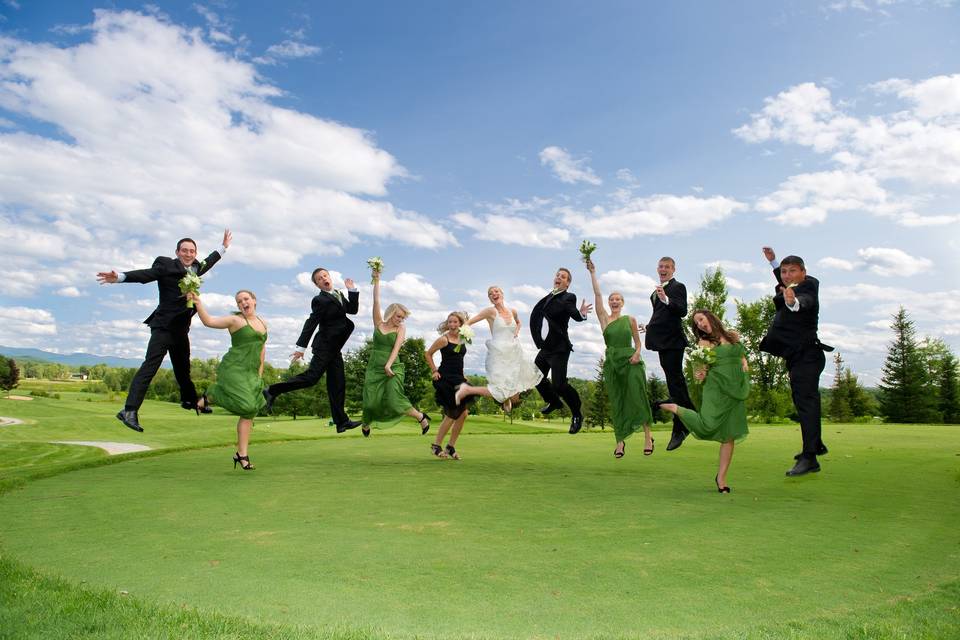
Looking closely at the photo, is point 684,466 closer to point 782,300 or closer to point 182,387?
point 782,300

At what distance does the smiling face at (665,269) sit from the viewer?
1054 centimetres

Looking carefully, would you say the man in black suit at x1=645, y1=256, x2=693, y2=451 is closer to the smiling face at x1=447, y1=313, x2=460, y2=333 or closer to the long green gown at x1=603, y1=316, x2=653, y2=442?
the long green gown at x1=603, y1=316, x2=653, y2=442

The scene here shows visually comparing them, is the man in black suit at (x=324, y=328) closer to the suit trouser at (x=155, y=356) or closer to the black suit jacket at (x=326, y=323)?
the black suit jacket at (x=326, y=323)

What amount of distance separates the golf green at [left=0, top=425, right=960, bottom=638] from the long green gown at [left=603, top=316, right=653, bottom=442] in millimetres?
1019

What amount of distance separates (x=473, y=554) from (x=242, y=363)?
5.75 metres

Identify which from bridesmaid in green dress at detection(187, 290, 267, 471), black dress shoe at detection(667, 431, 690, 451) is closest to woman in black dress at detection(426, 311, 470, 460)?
bridesmaid in green dress at detection(187, 290, 267, 471)

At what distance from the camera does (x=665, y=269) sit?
1056 centimetres

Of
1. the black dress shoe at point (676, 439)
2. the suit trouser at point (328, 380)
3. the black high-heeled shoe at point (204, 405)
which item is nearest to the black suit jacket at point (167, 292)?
the black high-heeled shoe at point (204, 405)

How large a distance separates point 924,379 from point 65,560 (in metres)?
62.1

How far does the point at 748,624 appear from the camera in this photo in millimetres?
3961

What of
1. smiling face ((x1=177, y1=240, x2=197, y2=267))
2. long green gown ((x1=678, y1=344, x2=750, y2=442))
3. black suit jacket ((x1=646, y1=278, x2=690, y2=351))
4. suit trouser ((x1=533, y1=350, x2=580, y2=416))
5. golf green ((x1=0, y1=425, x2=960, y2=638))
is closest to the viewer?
golf green ((x1=0, y1=425, x2=960, y2=638))

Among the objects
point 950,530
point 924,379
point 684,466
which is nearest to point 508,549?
point 950,530

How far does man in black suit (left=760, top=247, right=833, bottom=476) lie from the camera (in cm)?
952

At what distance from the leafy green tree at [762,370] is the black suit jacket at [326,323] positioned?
104ft
